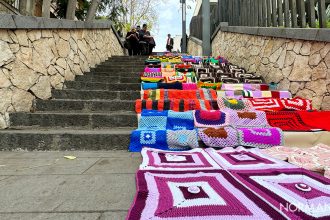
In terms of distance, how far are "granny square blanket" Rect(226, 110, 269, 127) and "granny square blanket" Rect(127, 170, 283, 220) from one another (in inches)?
57.5

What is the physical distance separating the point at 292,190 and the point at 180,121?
186 centimetres

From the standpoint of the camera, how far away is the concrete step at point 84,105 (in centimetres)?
418

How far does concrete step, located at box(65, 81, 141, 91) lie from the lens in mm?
5055

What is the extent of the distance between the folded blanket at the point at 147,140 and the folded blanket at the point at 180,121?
1.22 ft

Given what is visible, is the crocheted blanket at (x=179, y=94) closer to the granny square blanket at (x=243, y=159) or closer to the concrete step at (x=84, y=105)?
the concrete step at (x=84, y=105)

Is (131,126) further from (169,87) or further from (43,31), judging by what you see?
(43,31)

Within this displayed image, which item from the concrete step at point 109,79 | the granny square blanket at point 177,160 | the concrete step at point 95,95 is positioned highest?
the concrete step at point 109,79

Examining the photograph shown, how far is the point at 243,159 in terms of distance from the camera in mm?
2561

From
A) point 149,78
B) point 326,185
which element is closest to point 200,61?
point 149,78

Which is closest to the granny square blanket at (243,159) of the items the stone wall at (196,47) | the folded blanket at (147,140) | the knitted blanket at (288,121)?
the folded blanket at (147,140)

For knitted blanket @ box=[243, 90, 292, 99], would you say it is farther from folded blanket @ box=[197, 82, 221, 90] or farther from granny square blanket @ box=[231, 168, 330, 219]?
granny square blanket @ box=[231, 168, 330, 219]

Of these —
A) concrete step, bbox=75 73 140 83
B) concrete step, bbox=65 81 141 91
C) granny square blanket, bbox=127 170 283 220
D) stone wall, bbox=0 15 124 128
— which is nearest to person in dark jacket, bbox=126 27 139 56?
stone wall, bbox=0 15 124 128

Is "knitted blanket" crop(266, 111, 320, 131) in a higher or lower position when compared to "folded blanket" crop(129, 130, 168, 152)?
higher

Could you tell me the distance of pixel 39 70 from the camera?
443 centimetres
